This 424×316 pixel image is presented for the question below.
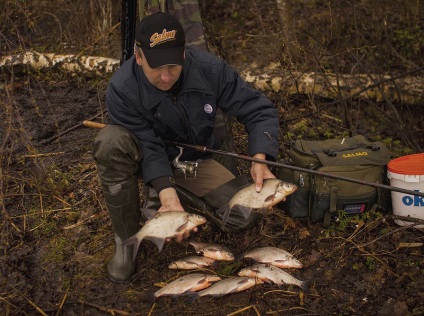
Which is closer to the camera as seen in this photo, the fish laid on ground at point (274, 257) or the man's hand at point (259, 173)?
the man's hand at point (259, 173)

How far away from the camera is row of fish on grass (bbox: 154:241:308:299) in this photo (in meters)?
3.56

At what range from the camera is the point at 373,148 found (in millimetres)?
4301

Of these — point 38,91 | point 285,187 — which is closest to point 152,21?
point 285,187

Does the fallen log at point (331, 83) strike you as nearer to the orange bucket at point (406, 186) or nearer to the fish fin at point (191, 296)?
the orange bucket at point (406, 186)

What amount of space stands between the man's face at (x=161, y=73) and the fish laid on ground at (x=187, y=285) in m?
1.22

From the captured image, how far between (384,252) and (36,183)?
2.86 m

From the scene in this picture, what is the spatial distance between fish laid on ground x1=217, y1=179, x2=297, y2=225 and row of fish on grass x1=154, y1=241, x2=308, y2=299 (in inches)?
15.9

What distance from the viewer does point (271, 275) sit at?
3.68 metres

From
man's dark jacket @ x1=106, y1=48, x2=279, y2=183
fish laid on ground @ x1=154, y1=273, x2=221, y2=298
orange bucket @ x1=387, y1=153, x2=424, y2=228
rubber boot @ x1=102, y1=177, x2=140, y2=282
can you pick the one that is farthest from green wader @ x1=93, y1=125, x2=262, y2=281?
orange bucket @ x1=387, y1=153, x2=424, y2=228

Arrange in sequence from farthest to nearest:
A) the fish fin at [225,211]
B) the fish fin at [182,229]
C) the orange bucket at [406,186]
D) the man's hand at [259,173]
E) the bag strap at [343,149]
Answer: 1. the bag strap at [343,149]
2. the orange bucket at [406,186]
3. the fish fin at [225,211]
4. the man's hand at [259,173]
5. the fish fin at [182,229]

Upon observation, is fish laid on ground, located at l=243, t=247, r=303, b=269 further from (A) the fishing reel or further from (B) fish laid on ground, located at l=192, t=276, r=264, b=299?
(A) the fishing reel

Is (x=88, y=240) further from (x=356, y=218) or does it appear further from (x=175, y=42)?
(x=356, y=218)

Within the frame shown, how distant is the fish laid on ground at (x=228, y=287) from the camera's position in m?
3.54

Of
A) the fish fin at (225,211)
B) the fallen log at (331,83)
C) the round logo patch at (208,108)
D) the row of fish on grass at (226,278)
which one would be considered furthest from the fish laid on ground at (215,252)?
the fallen log at (331,83)
